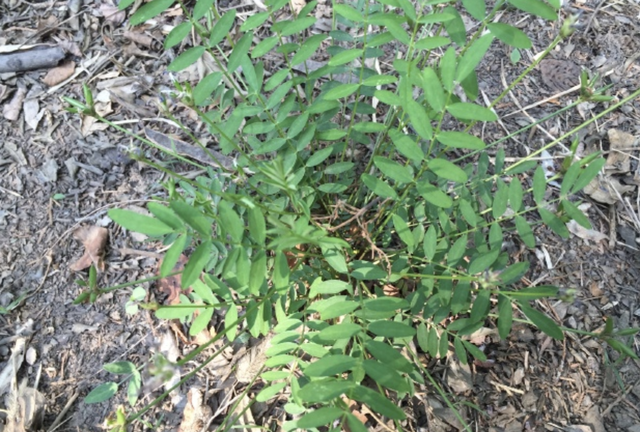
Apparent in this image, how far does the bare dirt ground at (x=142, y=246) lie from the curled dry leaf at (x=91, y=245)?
39 mm

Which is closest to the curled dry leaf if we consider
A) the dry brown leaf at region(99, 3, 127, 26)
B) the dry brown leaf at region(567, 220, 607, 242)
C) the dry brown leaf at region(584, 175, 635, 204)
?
the dry brown leaf at region(99, 3, 127, 26)

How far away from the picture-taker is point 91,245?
2748 millimetres

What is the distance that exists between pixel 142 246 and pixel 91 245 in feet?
0.86

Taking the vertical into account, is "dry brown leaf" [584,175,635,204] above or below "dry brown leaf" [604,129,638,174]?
below

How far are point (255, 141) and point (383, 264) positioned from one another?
78cm

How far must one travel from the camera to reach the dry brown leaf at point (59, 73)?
3.20 m

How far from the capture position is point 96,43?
10.8ft

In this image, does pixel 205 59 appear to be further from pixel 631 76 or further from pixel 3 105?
pixel 631 76

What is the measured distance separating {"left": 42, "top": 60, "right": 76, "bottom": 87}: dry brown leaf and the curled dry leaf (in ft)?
3.40

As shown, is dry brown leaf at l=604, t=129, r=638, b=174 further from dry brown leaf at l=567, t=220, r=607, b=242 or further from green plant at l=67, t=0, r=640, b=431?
green plant at l=67, t=0, r=640, b=431

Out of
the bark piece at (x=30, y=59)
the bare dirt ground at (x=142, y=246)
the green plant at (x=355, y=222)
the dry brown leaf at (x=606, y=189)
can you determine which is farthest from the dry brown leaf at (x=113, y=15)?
the dry brown leaf at (x=606, y=189)

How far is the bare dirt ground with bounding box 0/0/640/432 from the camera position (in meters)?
2.41

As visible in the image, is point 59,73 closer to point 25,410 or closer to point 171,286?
point 171,286

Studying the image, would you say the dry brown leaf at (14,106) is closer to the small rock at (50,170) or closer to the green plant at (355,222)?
the small rock at (50,170)
